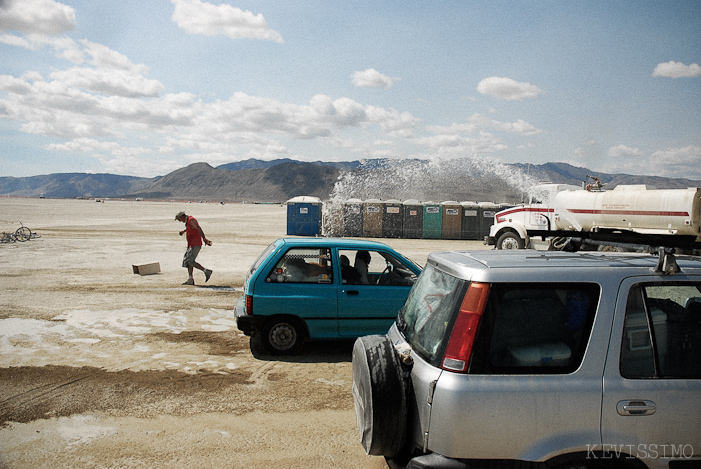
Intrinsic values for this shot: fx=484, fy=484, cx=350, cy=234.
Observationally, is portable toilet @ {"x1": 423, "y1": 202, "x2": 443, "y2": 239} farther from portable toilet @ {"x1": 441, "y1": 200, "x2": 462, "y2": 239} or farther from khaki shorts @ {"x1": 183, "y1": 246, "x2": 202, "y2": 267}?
khaki shorts @ {"x1": 183, "y1": 246, "x2": 202, "y2": 267}

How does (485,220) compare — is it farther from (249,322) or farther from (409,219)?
(249,322)

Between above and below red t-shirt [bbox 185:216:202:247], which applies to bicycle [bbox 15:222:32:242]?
below

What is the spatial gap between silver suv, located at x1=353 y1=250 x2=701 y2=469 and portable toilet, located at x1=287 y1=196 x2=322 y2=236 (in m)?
25.9

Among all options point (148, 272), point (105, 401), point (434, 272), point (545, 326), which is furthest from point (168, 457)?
point (148, 272)

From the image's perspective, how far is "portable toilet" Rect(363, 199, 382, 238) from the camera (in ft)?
91.7

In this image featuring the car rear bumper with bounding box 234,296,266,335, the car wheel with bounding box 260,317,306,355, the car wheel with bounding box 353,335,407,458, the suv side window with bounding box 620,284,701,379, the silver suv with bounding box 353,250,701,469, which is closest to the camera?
the silver suv with bounding box 353,250,701,469

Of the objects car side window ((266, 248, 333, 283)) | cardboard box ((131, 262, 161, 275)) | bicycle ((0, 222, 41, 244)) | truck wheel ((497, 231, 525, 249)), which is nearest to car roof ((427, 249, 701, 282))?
car side window ((266, 248, 333, 283))

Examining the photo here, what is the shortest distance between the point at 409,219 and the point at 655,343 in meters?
25.4

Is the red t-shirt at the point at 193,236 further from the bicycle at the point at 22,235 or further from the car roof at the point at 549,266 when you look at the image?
the bicycle at the point at 22,235

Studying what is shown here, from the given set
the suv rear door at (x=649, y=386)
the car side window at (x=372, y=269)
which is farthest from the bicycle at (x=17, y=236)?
the suv rear door at (x=649, y=386)

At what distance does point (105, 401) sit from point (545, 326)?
435cm

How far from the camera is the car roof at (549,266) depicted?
102 inches

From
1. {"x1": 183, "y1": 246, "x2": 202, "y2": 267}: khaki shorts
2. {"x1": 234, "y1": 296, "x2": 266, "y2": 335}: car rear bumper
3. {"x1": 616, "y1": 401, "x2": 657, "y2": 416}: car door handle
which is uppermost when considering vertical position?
{"x1": 616, "y1": 401, "x2": 657, "y2": 416}: car door handle

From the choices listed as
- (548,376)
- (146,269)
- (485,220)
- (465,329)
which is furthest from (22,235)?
(548,376)
